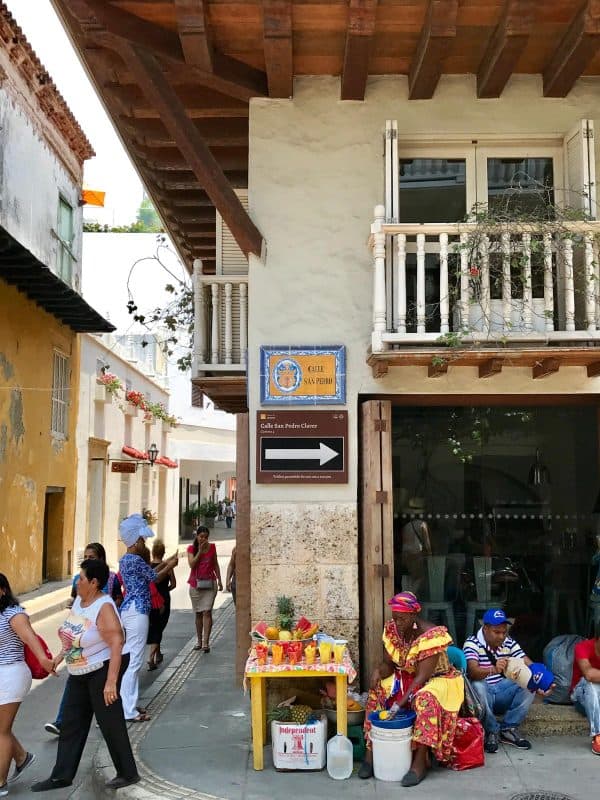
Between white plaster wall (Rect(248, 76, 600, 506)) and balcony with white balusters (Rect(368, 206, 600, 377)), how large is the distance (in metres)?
0.27

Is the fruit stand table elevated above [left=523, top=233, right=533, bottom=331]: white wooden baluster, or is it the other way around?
[left=523, top=233, right=533, bottom=331]: white wooden baluster

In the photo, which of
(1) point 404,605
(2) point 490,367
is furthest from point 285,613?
(2) point 490,367

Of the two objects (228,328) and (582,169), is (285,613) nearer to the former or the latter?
(228,328)

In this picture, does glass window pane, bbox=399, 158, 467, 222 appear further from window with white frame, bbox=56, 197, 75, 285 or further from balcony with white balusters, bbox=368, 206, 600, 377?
window with white frame, bbox=56, 197, 75, 285

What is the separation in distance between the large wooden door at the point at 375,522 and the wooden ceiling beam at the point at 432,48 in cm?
275

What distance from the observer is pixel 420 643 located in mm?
5539

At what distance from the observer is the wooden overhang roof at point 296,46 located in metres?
6.12

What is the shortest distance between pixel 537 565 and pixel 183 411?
26.8 m

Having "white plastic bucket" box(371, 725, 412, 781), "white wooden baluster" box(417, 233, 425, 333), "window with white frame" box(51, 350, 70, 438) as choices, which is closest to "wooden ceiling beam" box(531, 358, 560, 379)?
"white wooden baluster" box(417, 233, 425, 333)

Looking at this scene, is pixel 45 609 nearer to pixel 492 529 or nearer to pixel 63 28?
pixel 492 529

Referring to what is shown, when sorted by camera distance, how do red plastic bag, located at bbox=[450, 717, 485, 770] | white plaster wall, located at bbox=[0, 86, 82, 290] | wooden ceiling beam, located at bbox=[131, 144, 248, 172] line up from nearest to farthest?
red plastic bag, located at bbox=[450, 717, 485, 770] < wooden ceiling beam, located at bbox=[131, 144, 248, 172] < white plaster wall, located at bbox=[0, 86, 82, 290]

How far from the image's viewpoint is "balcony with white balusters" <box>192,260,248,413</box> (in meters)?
7.70

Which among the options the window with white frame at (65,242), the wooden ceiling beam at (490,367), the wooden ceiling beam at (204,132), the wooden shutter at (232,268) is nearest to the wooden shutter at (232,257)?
the wooden shutter at (232,268)

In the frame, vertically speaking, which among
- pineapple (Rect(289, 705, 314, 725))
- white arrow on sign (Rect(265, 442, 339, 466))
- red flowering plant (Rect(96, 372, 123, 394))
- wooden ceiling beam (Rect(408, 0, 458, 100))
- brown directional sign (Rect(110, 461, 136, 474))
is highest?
wooden ceiling beam (Rect(408, 0, 458, 100))
